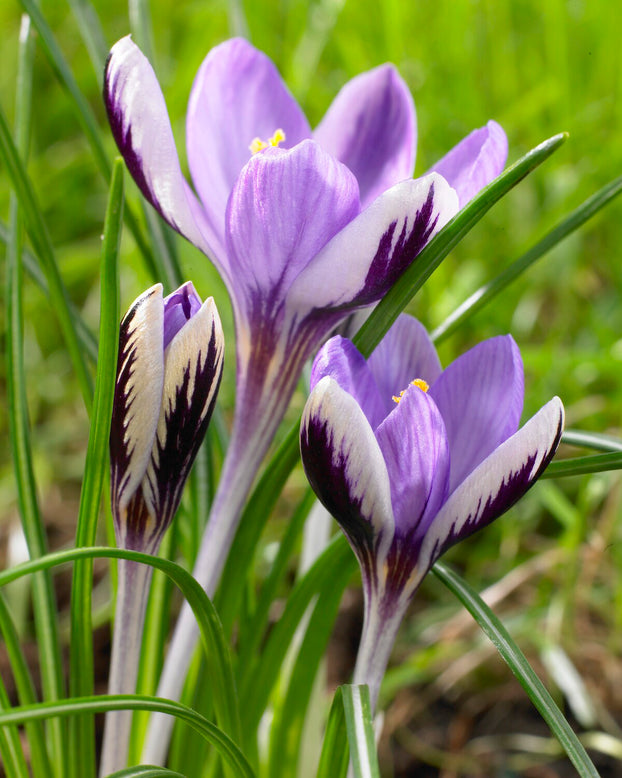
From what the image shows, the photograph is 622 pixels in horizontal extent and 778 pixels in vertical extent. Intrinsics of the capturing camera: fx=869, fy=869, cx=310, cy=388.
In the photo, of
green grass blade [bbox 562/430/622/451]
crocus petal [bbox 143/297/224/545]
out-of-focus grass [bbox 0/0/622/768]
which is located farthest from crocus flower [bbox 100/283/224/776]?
out-of-focus grass [bbox 0/0/622/768]

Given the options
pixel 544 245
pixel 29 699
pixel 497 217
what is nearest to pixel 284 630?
pixel 29 699

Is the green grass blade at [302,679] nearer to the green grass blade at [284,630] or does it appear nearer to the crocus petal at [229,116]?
the green grass blade at [284,630]

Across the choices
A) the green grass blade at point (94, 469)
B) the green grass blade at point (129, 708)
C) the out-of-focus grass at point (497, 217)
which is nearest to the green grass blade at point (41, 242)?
the green grass blade at point (94, 469)

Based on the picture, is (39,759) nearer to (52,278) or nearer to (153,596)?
(153,596)

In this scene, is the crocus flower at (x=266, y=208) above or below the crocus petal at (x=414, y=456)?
above

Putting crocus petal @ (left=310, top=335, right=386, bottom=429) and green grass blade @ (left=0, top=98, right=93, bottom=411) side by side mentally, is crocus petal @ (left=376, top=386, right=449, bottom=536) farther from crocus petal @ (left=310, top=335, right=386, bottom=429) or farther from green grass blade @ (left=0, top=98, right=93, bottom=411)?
green grass blade @ (left=0, top=98, right=93, bottom=411)

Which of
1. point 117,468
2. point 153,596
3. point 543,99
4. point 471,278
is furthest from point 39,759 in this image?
point 543,99
